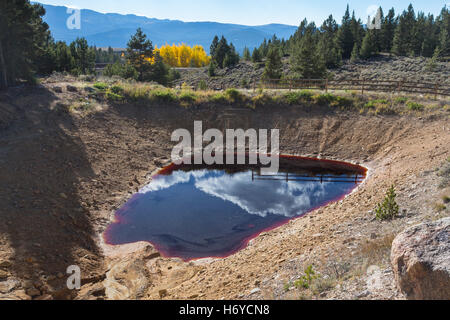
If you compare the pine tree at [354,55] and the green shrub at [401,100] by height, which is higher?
the pine tree at [354,55]

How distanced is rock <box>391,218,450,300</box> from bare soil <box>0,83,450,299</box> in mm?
530

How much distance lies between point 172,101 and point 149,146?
22.7 feet

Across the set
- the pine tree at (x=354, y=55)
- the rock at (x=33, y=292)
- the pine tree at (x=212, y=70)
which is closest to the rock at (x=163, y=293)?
the rock at (x=33, y=292)

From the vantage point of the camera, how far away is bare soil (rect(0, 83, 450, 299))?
8.42 m

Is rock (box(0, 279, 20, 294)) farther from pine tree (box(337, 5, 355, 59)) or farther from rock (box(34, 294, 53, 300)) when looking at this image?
pine tree (box(337, 5, 355, 59))

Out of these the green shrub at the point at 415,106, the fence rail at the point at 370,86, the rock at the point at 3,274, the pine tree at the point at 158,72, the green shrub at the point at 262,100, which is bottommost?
the rock at the point at 3,274
